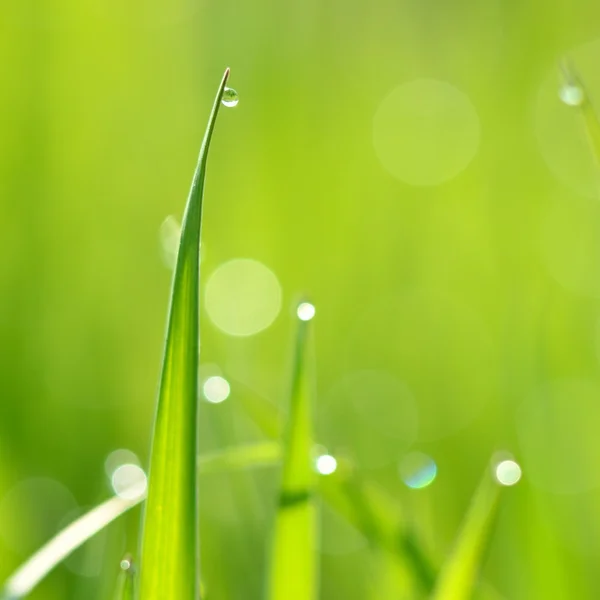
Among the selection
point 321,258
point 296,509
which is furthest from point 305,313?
point 321,258

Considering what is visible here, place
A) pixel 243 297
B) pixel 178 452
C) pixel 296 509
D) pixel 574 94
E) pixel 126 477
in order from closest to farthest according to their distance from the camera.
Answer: pixel 178 452 → pixel 296 509 → pixel 574 94 → pixel 126 477 → pixel 243 297

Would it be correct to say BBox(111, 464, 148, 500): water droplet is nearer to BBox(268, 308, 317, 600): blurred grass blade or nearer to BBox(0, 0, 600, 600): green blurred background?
BBox(0, 0, 600, 600): green blurred background

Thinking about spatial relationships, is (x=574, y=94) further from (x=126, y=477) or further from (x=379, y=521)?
A: (x=126, y=477)

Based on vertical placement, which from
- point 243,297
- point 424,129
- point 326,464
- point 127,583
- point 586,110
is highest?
point 424,129

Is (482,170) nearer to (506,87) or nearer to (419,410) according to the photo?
(506,87)

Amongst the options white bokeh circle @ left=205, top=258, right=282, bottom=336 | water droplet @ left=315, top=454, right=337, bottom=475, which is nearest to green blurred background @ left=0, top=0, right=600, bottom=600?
white bokeh circle @ left=205, top=258, right=282, bottom=336

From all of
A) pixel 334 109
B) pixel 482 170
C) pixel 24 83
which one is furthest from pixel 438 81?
pixel 24 83
